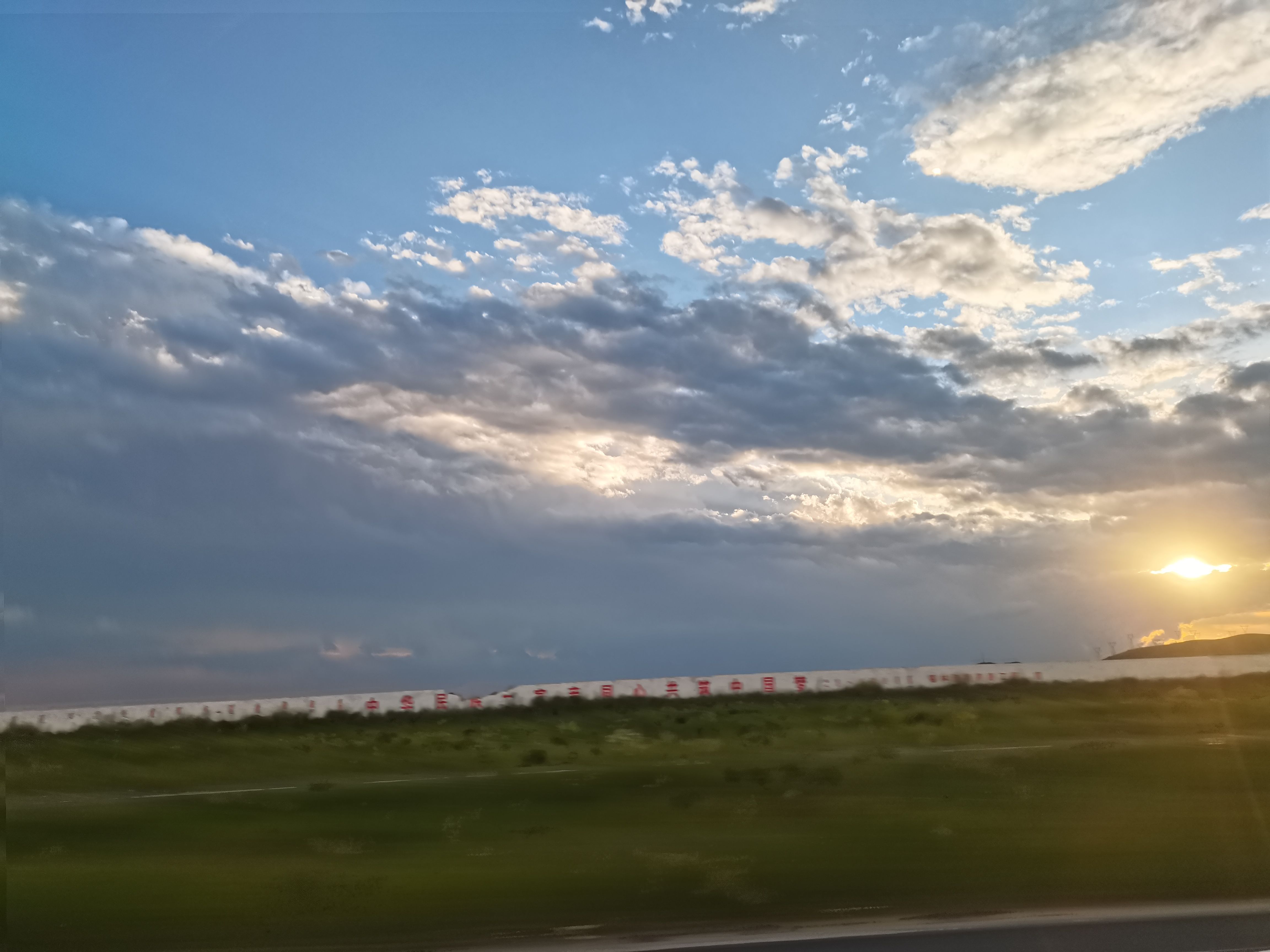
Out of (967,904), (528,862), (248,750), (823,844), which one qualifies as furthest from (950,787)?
(248,750)

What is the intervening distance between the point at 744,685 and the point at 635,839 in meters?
39.6

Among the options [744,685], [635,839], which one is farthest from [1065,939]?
[744,685]

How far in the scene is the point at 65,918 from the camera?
15188 millimetres

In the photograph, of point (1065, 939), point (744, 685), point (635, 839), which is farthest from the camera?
point (744, 685)

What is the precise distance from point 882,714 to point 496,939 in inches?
1171

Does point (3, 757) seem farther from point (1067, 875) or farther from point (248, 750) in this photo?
point (248, 750)

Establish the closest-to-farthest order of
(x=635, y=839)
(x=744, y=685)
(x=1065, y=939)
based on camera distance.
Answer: (x=1065, y=939) < (x=635, y=839) < (x=744, y=685)

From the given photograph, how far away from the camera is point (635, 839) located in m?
18.7

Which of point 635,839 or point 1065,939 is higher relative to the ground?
point 635,839

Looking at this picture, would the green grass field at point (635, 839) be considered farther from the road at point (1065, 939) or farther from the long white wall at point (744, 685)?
the long white wall at point (744, 685)

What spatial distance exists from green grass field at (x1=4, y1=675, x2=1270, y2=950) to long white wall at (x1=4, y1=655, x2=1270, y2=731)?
19.6 m

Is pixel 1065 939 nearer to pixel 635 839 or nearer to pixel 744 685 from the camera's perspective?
pixel 635 839

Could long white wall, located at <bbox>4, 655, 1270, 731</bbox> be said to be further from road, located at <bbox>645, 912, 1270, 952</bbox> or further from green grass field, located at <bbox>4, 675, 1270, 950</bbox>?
road, located at <bbox>645, 912, 1270, 952</bbox>

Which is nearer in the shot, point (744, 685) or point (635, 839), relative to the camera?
point (635, 839)
